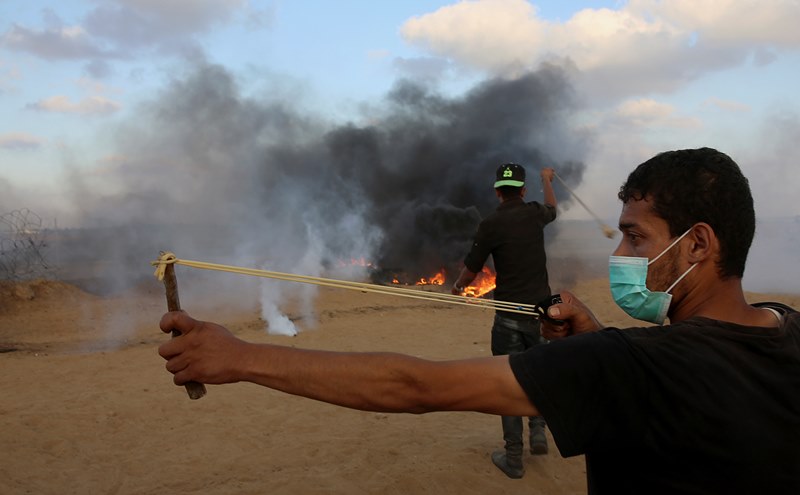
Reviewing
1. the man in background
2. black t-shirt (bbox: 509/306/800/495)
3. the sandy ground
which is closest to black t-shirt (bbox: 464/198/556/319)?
Result: the man in background

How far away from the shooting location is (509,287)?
5.21 metres

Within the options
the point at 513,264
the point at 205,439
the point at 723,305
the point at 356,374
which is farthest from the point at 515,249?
the point at 205,439

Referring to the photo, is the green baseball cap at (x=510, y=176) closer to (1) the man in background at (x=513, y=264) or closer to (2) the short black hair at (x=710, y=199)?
(1) the man in background at (x=513, y=264)

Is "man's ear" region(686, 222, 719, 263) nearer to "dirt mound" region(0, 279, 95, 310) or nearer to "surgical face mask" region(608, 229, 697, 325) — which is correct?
"surgical face mask" region(608, 229, 697, 325)

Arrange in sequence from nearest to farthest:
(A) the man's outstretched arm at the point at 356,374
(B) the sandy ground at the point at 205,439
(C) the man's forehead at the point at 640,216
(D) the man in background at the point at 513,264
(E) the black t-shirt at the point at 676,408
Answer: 1. (E) the black t-shirt at the point at 676,408
2. (A) the man's outstretched arm at the point at 356,374
3. (C) the man's forehead at the point at 640,216
4. (B) the sandy ground at the point at 205,439
5. (D) the man in background at the point at 513,264

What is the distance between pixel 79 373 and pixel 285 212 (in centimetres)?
1197

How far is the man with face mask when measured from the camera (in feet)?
4.50

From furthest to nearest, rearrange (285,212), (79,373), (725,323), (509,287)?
1. (285,212)
2. (79,373)
3. (509,287)
4. (725,323)

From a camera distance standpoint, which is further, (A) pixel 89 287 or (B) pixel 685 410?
(A) pixel 89 287

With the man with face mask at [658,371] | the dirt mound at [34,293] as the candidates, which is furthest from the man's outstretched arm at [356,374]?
the dirt mound at [34,293]

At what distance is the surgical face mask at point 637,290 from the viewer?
5.89 feet

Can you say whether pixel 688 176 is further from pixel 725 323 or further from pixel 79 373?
pixel 79 373

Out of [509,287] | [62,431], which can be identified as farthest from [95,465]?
[509,287]

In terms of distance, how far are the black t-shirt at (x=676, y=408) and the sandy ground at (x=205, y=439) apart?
3.76 meters
